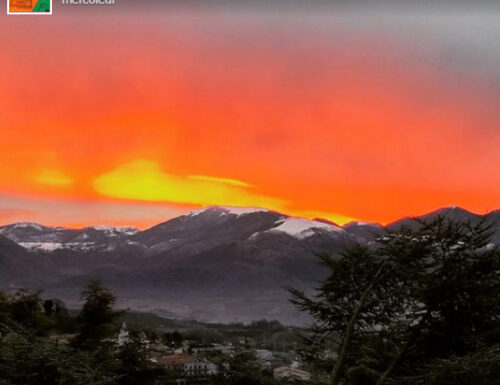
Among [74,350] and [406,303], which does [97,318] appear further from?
[406,303]

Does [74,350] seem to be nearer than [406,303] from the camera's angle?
Yes

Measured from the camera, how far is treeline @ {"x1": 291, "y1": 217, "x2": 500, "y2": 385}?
6965mm

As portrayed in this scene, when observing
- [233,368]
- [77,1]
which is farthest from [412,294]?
[77,1]

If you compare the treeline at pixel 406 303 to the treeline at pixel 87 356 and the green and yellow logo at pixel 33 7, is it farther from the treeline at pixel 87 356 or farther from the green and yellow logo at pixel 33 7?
the green and yellow logo at pixel 33 7

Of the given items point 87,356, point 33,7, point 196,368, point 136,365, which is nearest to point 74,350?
point 87,356

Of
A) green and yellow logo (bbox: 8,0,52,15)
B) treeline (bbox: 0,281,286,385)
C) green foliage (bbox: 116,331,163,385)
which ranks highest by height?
green and yellow logo (bbox: 8,0,52,15)

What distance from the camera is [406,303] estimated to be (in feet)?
25.2

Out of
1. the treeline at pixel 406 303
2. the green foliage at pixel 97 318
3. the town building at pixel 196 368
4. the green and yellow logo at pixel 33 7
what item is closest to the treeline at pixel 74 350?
the green foliage at pixel 97 318

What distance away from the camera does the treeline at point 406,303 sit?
22.9 ft

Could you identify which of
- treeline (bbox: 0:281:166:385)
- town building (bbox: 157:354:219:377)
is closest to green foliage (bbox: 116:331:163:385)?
treeline (bbox: 0:281:166:385)

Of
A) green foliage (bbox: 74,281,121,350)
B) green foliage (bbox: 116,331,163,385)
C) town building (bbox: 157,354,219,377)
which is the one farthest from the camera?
green foliage (bbox: 74,281,121,350)

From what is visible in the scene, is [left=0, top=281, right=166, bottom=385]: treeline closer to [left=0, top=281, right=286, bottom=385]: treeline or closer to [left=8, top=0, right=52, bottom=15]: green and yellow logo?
[left=0, top=281, right=286, bottom=385]: treeline

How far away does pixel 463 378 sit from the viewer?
17.6ft

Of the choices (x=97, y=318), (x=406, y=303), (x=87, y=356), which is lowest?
(x=97, y=318)
